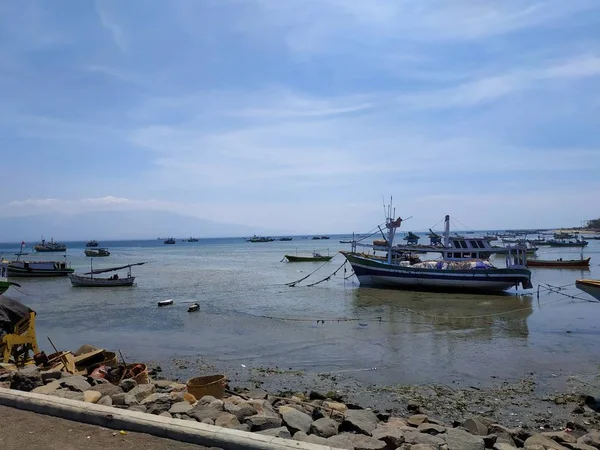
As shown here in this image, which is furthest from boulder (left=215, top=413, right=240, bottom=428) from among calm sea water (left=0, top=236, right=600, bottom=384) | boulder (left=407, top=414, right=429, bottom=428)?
calm sea water (left=0, top=236, right=600, bottom=384)

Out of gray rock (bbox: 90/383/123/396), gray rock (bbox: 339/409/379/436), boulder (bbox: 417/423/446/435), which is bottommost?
boulder (bbox: 417/423/446/435)

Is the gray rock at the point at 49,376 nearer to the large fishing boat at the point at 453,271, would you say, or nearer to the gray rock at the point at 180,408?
the gray rock at the point at 180,408

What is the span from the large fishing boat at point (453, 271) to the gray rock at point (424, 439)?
26.3 meters

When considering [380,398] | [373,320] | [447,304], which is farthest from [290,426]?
[447,304]

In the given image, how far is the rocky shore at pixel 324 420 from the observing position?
684 cm

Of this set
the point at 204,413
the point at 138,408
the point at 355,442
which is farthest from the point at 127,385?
the point at 355,442

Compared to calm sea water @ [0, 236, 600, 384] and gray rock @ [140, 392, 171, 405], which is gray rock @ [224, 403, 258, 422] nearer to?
gray rock @ [140, 392, 171, 405]

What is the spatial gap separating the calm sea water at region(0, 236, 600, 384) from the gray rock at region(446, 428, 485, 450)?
17.0 ft

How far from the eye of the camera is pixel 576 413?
9914 millimetres

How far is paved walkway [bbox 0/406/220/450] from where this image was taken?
5527 mm

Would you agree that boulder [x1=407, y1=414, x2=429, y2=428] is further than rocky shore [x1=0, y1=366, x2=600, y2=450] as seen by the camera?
Yes

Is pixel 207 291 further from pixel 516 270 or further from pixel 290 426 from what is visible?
pixel 290 426

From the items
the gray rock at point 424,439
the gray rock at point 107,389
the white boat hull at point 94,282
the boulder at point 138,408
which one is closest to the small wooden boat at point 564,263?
the white boat hull at point 94,282

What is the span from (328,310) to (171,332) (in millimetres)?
8747
